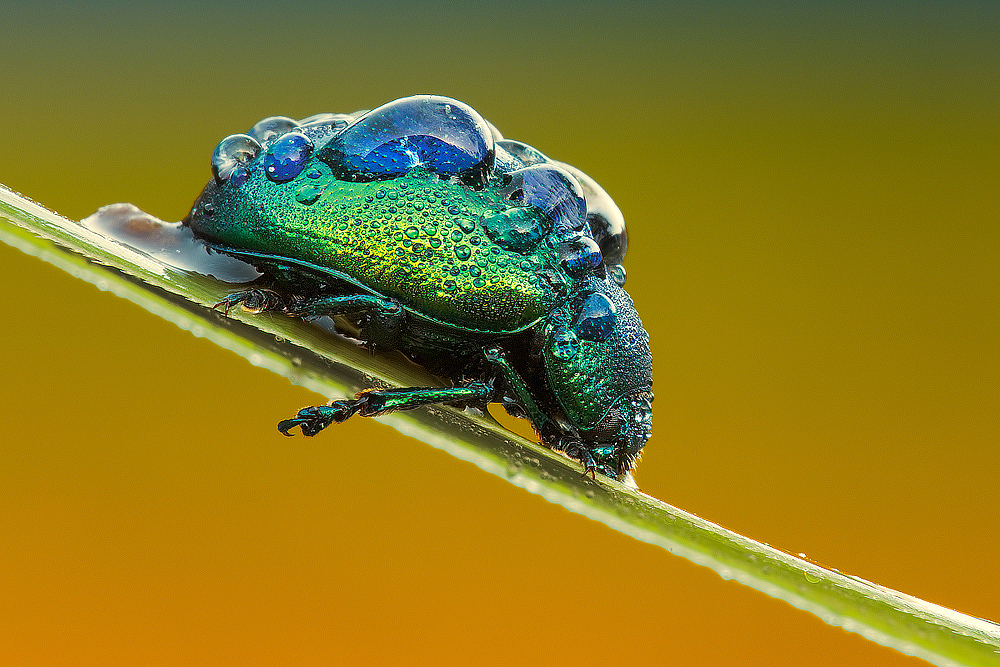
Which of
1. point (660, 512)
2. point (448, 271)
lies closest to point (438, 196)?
point (448, 271)

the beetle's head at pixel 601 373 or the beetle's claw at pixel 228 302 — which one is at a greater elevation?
the beetle's head at pixel 601 373

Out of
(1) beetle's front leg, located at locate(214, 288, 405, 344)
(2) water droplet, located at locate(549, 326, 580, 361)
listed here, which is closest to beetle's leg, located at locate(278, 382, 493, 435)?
(1) beetle's front leg, located at locate(214, 288, 405, 344)

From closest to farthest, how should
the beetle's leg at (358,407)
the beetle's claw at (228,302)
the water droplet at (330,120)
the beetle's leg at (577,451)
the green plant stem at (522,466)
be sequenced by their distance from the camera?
the green plant stem at (522,466) → the beetle's claw at (228,302) → the beetle's leg at (358,407) → the beetle's leg at (577,451) → the water droplet at (330,120)

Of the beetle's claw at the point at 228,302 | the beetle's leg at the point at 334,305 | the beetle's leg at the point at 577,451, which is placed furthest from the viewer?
the beetle's leg at the point at 577,451

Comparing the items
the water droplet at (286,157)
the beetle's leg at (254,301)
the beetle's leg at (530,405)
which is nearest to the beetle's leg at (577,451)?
the beetle's leg at (530,405)

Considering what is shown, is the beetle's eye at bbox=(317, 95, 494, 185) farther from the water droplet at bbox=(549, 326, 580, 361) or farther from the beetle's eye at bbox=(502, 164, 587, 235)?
the water droplet at bbox=(549, 326, 580, 361)

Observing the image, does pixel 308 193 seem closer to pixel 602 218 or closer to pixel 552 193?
pixel 552 193

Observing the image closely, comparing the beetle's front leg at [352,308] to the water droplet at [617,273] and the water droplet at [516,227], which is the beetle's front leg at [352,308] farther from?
the water droplet at [617,273]

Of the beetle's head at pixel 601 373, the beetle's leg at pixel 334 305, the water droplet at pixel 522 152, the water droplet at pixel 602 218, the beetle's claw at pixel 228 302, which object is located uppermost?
the water droplet at pixel 522 152
